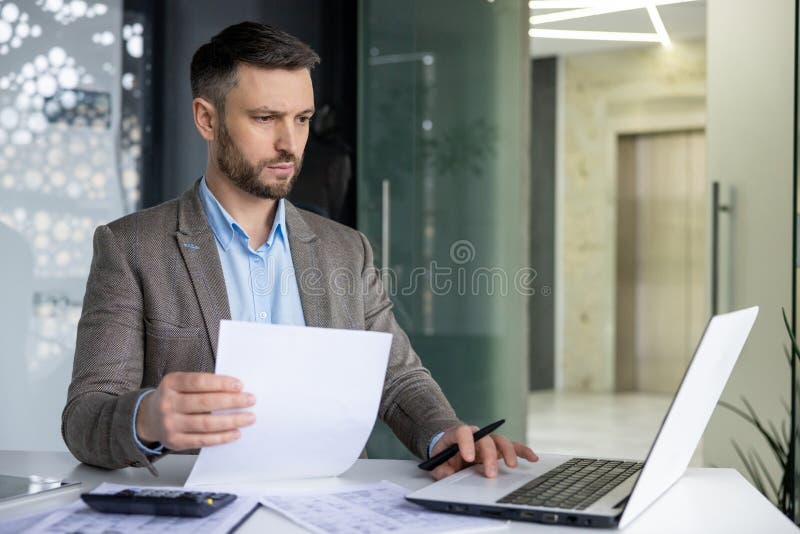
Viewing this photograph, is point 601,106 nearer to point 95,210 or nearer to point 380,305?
point 95,210

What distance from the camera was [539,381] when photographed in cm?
791

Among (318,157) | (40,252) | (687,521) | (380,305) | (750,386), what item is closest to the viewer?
(687,521)

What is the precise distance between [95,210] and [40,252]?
0.23 metres

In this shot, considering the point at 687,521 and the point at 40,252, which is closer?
the point at 687,521

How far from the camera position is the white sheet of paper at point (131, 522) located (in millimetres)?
939

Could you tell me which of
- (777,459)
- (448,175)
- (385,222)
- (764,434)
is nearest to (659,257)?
(448,175)

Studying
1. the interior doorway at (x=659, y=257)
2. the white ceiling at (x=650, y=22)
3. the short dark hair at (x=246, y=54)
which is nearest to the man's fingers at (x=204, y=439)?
the short dark hair at (x=246, y=54)

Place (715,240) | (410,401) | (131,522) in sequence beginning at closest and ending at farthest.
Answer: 1. (131,522)
2. (410,401)
3. (715,240)

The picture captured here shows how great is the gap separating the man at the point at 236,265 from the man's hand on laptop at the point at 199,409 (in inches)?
11.4

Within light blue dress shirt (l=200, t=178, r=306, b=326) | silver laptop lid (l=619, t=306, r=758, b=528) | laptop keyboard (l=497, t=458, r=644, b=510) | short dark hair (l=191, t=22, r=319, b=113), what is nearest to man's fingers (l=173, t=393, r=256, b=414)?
laptop keyboard (l=497, t=458, r=644, b=510)

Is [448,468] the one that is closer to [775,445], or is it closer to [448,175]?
[775,445]

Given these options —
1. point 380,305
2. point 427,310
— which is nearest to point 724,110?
point 427,310

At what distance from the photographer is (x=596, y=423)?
20.2 feet

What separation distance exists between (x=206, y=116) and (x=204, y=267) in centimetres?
31
